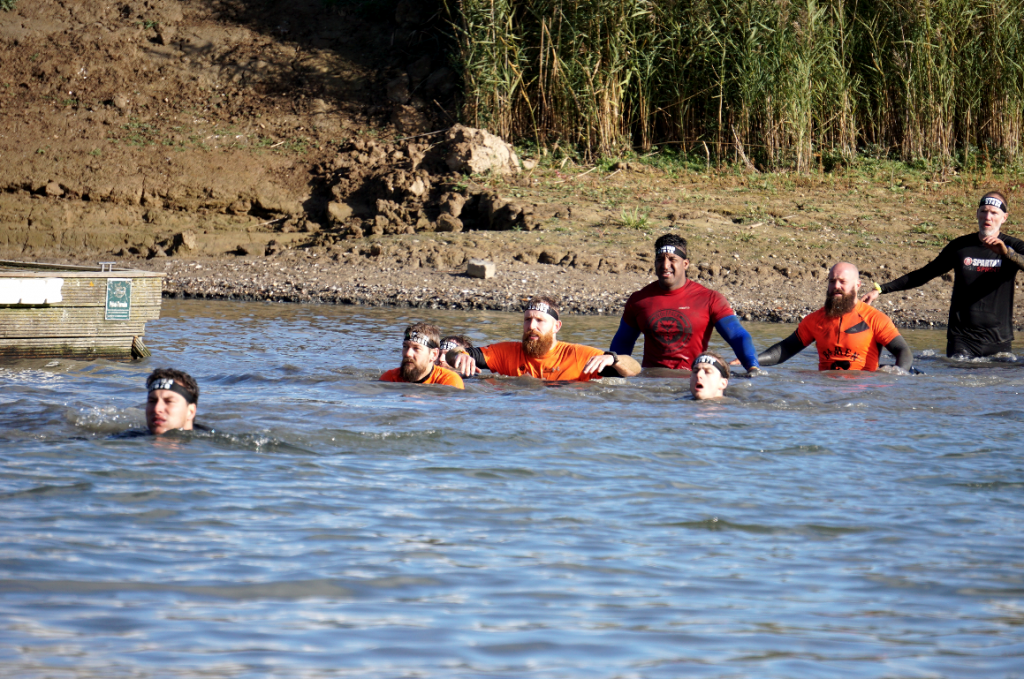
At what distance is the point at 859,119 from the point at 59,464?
16.9m

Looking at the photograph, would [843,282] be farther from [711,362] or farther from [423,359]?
[423,359]

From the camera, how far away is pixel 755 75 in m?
18.4

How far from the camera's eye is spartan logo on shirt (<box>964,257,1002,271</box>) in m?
9.94

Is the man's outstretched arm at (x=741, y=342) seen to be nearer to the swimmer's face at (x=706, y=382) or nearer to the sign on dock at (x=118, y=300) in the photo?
the swimmer's face at (x=706, y=382)

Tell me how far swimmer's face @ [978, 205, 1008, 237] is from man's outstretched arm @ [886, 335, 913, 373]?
4.92 feet

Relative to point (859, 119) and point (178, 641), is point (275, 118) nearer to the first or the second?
point (859, 119)

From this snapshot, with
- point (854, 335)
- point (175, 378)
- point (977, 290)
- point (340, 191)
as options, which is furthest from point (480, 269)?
point (175, 378)

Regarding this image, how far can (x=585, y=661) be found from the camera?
11.1 feet

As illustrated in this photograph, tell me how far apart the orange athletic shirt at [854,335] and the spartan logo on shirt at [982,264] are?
151cm

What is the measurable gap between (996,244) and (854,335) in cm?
172

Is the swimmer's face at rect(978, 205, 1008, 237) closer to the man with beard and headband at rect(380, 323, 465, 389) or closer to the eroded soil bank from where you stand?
the eroded soil bank

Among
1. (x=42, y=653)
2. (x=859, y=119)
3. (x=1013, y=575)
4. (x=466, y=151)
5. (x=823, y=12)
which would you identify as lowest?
(x=42, y=653)

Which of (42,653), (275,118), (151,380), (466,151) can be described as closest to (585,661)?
(42,653)

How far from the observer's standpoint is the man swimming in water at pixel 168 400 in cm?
640
